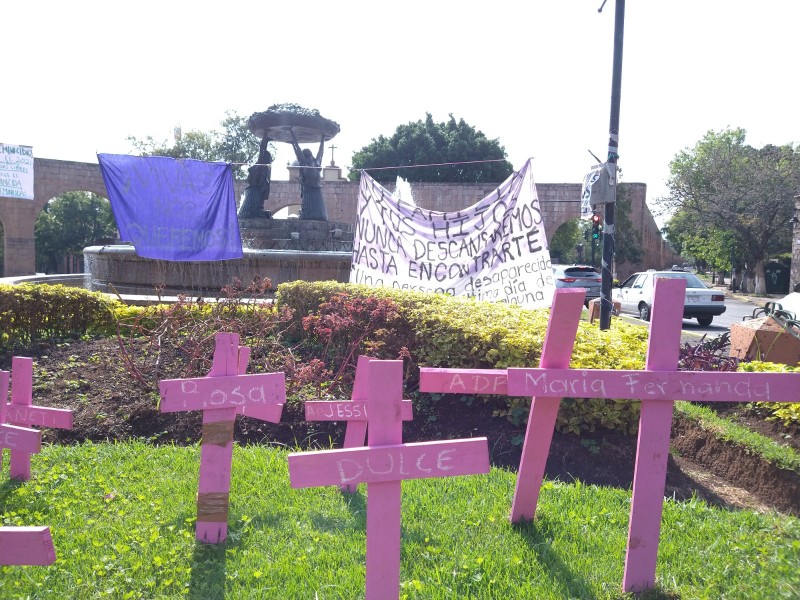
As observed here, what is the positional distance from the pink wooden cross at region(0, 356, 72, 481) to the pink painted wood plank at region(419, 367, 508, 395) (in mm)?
1952

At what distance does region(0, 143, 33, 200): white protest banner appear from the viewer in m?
28.8

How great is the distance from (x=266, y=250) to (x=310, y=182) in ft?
9.65

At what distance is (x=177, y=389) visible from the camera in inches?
108

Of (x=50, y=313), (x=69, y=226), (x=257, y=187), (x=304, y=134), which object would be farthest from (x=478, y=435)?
(x=69, y=226)

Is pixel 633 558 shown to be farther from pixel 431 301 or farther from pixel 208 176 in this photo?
pixel 208 176

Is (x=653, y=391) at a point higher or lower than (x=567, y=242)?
lower

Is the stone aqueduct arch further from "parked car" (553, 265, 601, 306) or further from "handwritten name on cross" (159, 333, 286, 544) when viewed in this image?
"handwritten name on cross" (159, 333, 286, 544)

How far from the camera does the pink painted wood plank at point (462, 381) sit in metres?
2.61

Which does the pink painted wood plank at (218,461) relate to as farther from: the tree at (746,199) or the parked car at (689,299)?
the tree at (746,199)

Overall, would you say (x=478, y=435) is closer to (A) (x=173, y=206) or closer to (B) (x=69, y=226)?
(A) (x=173, y=206)

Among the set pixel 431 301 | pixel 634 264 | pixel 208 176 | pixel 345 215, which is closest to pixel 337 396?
pixel 431 301

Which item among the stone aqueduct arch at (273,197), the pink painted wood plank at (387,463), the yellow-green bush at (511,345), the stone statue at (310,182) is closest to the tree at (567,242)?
the stone aqueduct arch at (273,197)

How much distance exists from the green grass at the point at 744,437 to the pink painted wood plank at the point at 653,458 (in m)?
2.01

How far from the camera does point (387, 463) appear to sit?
2082mm
